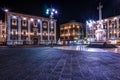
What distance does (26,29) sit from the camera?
220ft

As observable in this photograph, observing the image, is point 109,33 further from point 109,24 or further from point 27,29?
point 27,29

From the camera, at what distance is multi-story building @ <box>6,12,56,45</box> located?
200 ft

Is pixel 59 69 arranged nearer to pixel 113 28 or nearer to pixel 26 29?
pixel 26 29

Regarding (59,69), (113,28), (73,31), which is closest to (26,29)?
(73,31)

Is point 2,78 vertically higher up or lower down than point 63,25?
lower down

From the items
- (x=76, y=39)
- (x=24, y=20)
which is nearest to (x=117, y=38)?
(x=76, y=39)

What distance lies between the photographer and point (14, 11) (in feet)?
206

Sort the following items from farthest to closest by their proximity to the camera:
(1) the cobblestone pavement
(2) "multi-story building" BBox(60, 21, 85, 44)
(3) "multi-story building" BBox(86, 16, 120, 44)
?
(2) "multi-story building" BBox(60, 21, 85, 44) → (3) "multi-story building" BBox(86, 16, 120, 44) → (1) the cobblestone pavement

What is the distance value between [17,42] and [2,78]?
59.2m

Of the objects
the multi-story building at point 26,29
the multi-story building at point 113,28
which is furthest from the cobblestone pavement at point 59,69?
the multi-story building at point 113,28

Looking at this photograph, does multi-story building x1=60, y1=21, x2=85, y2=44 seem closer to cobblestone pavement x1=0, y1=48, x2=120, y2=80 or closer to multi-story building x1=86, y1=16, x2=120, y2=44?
multi-story building x1=86, y1=16, x2=120, y2=44

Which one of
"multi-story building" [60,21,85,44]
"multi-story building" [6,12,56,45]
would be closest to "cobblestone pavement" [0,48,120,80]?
"multi-story building" [6,12,56,45]

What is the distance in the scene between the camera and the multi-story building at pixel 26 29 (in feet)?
200

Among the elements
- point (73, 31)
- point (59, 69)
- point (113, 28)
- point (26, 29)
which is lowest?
point (59, 69)
